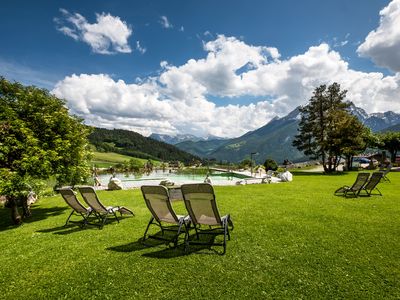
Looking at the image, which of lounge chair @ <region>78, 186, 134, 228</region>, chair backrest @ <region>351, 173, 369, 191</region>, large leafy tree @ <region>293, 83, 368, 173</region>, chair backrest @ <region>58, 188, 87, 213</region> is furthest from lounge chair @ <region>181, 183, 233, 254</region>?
large leafy tree @ <region>293, 83, 368, 173</region>

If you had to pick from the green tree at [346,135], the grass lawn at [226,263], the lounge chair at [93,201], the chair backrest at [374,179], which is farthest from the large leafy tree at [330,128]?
the lounge chair at [93,201]

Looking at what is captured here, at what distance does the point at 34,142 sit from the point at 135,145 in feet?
395

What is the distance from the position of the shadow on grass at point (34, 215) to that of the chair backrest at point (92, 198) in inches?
113

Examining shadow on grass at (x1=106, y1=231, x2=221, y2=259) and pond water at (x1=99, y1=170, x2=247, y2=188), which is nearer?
shadow on grass at (x1=106, y1=231, x2=221, y2=259)

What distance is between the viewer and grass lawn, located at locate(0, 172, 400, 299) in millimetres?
3402

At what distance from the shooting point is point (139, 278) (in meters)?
3.77

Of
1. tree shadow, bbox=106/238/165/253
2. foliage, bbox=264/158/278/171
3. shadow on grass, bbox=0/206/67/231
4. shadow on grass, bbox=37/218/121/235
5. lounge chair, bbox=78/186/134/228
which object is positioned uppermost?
foliage, bbox=264/158/278/171

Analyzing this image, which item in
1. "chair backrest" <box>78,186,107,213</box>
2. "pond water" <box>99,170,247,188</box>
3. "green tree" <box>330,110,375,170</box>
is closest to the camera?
"chair backrest" <box>78,186,107,213</box>

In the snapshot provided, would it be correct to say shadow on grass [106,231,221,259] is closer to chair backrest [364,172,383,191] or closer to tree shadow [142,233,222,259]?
tree shadow [142,233,222,259]

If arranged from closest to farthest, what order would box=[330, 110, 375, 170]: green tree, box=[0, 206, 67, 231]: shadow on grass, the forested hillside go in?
box=[0, 206, 67, 231]: shadow on grass < box=[330, 110, 375, 170]: green tree < the forested hillside

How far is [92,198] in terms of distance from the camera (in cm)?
667

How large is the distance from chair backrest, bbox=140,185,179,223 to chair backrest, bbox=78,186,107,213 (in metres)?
1.96

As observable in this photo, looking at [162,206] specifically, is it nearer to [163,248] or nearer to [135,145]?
[163,248]

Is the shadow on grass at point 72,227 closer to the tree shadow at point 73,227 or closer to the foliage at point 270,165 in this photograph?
the tree shadow at point 73,227
